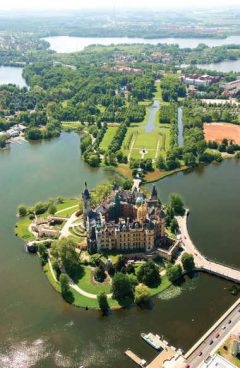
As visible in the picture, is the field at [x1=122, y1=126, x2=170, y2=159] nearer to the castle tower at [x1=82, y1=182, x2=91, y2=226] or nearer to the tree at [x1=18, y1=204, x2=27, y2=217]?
the tree at [x1=18, y1=204, x2=27, y2=217]

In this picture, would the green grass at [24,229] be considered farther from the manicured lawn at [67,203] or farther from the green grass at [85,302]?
the green grass at [85,302]

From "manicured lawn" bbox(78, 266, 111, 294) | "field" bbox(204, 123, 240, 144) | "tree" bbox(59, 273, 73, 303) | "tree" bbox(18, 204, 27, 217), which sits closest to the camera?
"tree" bbox(59, 273, 73, 303)

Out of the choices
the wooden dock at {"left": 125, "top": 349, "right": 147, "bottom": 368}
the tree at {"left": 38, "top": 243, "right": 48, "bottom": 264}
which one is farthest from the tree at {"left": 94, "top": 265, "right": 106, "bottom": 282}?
the wooden dock at {"left": 125, "top": 349, "right": 147, "bottom": 368}

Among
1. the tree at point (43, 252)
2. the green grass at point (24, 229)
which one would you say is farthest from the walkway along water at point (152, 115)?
the tree at point (43, 252)

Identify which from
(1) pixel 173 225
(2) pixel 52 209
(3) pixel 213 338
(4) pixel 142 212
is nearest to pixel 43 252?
(2) pixel 52 209

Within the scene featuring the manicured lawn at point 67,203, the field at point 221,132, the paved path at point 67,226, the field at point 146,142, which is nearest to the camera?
the paved path at point 67,226

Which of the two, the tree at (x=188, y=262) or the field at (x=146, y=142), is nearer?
the tree at (x=188, y=262)

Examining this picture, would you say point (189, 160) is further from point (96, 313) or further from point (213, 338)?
point (213, 338)
